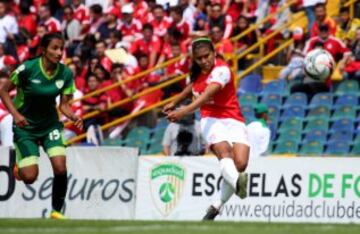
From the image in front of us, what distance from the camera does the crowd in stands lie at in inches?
934

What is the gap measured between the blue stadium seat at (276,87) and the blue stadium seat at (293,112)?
43cm

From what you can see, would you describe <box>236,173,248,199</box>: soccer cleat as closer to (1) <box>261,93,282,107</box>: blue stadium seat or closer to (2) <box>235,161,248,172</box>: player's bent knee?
(2) <box>235,161,248,172</box>: player's bent knee

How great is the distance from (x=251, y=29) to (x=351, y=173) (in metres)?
5.82

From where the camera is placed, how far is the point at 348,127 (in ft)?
74.1

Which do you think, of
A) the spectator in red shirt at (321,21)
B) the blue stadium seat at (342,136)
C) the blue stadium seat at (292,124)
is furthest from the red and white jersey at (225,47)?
the blue stadium seat at (342,136)

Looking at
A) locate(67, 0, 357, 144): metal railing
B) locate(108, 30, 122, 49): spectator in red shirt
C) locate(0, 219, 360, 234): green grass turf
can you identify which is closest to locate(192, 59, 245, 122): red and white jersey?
locate(0, 219, 360, 234): green grass turf

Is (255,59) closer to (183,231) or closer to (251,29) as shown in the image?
(251,29)

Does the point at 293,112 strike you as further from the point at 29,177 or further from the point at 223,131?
the point at 29,177

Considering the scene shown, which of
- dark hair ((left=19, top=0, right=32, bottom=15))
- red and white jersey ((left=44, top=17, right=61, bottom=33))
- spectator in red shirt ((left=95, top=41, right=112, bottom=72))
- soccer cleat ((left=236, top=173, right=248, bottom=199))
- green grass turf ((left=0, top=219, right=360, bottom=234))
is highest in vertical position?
dark hair ((left=19, top=0, right=32, bottom=15))

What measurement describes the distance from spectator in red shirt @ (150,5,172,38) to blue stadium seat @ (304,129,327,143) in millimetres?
4142

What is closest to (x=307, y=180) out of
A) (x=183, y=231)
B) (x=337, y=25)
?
(x=337, y=25)

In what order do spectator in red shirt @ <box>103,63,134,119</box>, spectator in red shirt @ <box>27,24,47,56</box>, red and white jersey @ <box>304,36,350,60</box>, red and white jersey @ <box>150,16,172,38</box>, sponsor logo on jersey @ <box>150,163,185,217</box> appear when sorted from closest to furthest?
sponsor logo on jersey @ <box>150,163,185,217</box>, red and white jersey @ <box>304,36,350,60</box>, spectator in red shirt @ <box>103,63,134,119</box>, red and white jersey @ <box>150,16,172,38</box>, spectator in red shirt @ <box>27,24,47,56</box>

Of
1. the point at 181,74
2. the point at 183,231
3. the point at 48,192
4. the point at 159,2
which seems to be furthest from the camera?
the point at 159,2

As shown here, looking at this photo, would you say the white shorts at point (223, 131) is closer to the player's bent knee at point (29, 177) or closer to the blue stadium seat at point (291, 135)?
the player's bent knee at point (29, 177)
